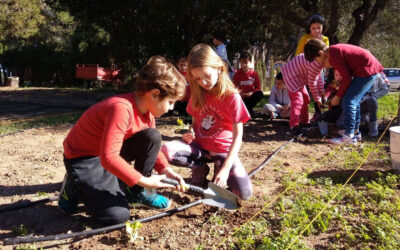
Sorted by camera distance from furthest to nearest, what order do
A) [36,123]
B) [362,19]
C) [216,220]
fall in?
1. [362,19]
2. [36,123]
3. [216,220]

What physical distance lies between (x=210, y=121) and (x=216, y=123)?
56 mm

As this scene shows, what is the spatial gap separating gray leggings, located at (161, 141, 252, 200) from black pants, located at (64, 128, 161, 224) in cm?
30

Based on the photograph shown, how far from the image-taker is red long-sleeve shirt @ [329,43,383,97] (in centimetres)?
415

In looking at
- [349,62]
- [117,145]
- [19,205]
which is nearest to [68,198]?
[19,205]

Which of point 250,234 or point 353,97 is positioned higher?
point 353,97

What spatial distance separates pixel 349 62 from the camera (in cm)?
425

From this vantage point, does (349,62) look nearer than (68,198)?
No

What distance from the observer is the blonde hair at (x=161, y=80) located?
7.13 feet

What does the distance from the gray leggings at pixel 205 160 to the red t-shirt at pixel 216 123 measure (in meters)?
0.06

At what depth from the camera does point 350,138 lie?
14.1 ft

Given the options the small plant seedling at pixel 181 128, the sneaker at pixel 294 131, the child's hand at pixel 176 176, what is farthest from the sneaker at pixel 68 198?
the sneaker at pixel 294 131

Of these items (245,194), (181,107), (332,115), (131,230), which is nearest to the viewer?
(131,230)

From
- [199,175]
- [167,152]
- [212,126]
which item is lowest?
[199,175]

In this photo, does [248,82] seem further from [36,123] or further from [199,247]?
[199,247]
